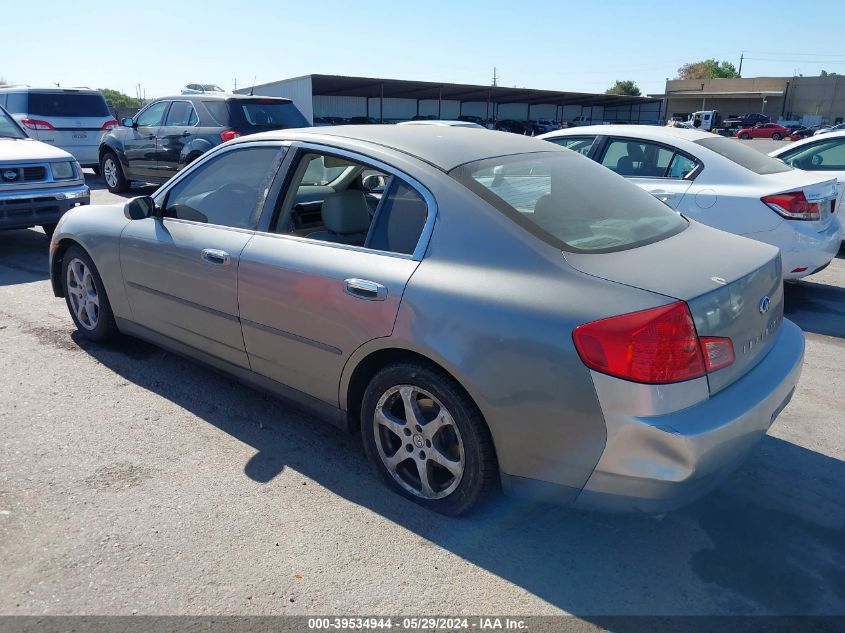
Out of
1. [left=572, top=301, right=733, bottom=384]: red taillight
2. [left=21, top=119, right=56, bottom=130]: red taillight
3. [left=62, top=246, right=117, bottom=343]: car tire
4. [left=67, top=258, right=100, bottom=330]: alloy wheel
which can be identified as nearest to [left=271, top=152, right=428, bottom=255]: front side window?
[left=572, top=301, right=733, bottom=384]: red taillight

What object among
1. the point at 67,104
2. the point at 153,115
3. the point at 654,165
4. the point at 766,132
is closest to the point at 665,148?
the point at 654,165

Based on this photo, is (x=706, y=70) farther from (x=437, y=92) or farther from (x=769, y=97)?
(x=437, y=92)

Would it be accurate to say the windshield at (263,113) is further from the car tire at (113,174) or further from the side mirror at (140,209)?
the side mirror at (140,209)

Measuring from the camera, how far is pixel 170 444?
353cm

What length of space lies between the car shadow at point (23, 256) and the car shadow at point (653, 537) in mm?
4452

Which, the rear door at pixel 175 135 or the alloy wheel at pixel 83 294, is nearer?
the alloy wheel at pixel 83 294

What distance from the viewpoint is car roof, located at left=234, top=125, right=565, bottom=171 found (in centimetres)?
309

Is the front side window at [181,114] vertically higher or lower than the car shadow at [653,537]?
higher

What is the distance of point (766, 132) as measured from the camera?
5234 cm

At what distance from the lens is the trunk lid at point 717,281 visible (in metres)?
2.44

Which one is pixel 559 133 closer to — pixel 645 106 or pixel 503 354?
pixel 503 354

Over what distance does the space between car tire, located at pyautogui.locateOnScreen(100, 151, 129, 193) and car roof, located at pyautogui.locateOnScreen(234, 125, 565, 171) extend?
992 centimetres

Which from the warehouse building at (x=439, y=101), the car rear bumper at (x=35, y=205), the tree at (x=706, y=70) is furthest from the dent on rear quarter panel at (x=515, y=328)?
the tree at (x=706, y=70)

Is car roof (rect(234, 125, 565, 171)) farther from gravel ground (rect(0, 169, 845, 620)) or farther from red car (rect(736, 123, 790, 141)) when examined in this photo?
red car (rect(736, 123, 790, 141))
